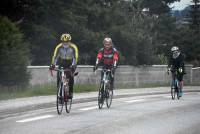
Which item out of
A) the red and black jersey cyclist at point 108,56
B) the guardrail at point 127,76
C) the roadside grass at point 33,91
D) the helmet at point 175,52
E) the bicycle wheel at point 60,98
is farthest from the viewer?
the guardrail at point 127,76

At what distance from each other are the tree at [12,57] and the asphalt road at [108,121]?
188 inches

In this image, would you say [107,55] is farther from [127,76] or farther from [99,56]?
[127,76]

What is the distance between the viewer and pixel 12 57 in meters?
24.1

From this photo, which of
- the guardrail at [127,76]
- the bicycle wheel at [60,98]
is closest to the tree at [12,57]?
the guardrail at [127,76]

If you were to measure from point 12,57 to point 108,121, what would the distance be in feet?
31.2

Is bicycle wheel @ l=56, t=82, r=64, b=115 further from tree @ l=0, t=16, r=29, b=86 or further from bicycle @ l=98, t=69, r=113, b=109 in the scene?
tree @ l=0, t=16, r=29, b=86

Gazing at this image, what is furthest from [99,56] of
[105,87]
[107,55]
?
[105,87]

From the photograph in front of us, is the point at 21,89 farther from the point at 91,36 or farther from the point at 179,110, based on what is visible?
the point at 91,36

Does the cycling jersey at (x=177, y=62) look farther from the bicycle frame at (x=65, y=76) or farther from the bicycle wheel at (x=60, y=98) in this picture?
the bicycle wheel at (x=60, y=98)

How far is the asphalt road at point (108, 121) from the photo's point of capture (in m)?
13.4

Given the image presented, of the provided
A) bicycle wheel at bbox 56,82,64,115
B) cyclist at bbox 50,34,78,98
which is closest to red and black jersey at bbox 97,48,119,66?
cyclist at bbox 50,34,78,98

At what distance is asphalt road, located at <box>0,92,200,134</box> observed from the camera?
Answer: 1335 cm

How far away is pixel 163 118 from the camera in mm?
16219

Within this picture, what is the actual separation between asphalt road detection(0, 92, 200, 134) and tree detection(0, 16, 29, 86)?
4.76 meters
